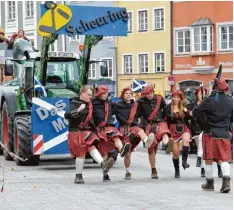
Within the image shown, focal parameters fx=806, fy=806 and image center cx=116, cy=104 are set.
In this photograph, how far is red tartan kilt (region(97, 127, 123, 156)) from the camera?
1515 cm

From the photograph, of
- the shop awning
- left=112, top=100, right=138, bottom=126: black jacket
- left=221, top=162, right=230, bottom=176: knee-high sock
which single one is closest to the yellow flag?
left=112, top=100, right=138, bottom=126: black jacket

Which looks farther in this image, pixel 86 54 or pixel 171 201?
pixel 86 54

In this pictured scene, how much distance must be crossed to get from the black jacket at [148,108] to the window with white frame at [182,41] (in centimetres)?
3546

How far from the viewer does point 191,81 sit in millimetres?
50344

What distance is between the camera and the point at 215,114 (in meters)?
13.3

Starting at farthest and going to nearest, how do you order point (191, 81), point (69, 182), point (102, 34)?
point (191, 81) < point (102, 34) < point (69, 182)

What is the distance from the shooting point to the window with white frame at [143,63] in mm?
53625

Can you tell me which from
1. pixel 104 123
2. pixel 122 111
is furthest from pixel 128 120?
pixel 104 123

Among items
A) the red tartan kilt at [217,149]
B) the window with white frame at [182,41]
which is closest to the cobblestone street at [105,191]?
the red tartan kilt at [217,149]

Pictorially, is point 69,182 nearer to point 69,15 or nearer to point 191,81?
point 69,15

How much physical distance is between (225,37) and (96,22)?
30.7m

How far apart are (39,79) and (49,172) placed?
9.75 feet

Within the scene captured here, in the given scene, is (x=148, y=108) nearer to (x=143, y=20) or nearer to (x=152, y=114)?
(x=152, y=114)

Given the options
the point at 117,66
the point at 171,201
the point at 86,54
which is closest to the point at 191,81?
the point at 117,66
